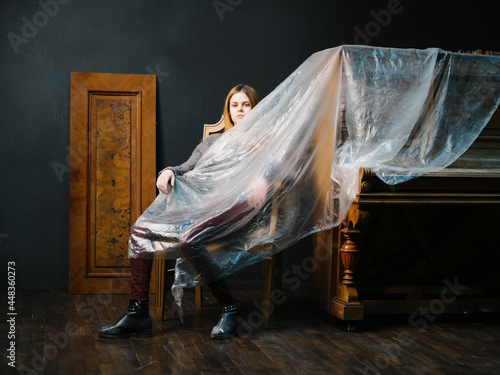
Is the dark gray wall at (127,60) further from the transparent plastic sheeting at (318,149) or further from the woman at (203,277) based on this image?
the woman at (203,277)

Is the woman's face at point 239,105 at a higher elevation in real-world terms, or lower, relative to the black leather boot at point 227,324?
higher

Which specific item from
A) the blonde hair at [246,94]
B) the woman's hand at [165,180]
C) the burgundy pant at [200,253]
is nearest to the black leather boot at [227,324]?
the burgundy pant at [200,253]

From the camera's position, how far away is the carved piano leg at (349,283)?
8.59ft

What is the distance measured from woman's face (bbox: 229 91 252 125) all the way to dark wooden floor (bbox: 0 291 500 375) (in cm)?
101

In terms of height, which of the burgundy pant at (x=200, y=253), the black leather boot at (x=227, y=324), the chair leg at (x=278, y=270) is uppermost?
the burgundy pant at (x=200, y=253)

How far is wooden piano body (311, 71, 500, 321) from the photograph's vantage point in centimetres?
265

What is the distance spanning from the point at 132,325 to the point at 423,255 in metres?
1.47

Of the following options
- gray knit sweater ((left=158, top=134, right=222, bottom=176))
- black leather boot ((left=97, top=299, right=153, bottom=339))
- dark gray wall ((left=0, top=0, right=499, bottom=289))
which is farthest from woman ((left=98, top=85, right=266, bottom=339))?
dark gray wall ((left=0, top=0, right=499, bottom=289))

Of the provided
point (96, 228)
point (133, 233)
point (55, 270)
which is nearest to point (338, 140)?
point (133, 233)

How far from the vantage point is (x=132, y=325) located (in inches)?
96.8

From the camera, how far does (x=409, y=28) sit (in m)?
3.78

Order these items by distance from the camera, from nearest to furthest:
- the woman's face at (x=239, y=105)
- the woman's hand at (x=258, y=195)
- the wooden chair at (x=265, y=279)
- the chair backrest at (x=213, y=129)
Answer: the woman's hand at (x=258, y=195)
the wooden chair at (x=265, y=279)
the woman's face at (x=239, y=105)
the chair backrest at (x=213, y=129)

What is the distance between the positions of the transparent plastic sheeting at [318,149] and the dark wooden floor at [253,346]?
341 millimetres

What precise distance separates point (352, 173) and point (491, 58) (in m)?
0.92
